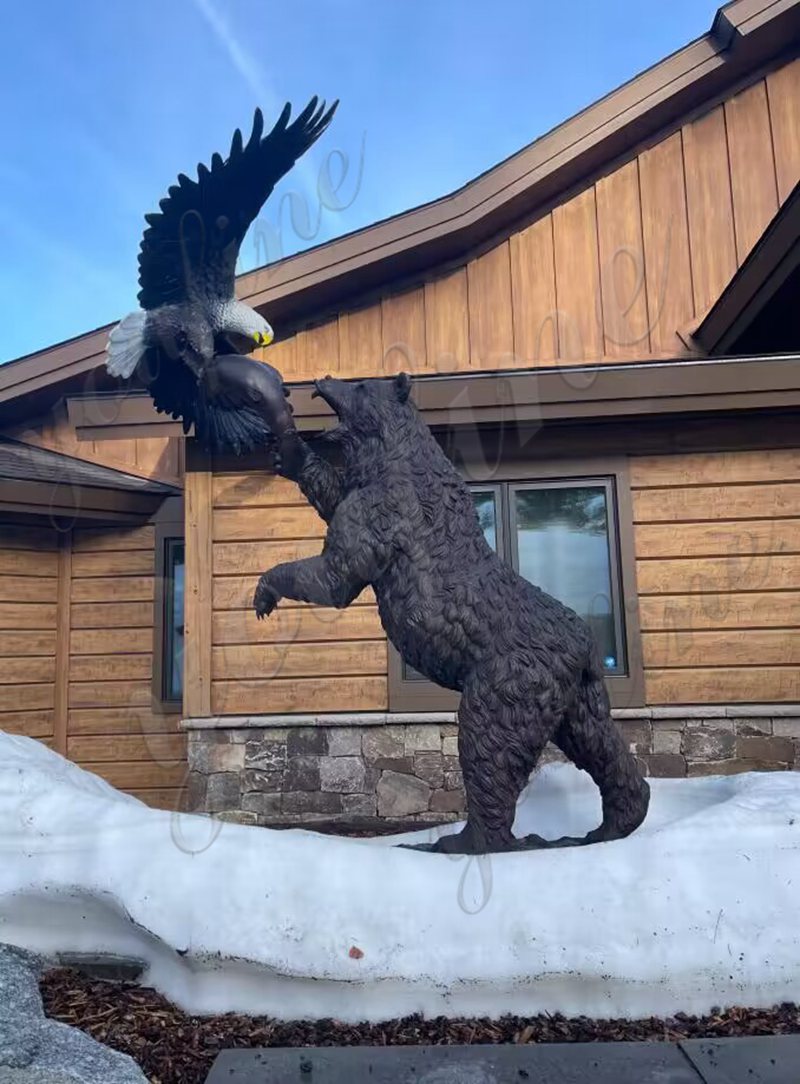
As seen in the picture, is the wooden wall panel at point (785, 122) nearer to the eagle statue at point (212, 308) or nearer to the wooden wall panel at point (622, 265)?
the wooden wall panel at point (622, 265)

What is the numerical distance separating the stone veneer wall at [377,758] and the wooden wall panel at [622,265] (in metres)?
3.00

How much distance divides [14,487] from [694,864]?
18.0ft

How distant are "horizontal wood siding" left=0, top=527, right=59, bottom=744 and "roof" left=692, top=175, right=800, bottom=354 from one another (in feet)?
18.2

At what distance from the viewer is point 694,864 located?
2385 mm

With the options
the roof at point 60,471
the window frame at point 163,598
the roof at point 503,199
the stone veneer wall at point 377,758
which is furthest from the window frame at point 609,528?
the roof at point 60,471

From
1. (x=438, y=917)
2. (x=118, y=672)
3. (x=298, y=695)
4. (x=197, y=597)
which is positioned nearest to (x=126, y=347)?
(x=438, y=917)

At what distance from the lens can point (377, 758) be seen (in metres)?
5.46

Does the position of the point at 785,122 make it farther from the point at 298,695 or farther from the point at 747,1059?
the point at 747,1059

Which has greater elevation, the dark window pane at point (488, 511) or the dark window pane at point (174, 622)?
the dark window pane at point (488, 511)

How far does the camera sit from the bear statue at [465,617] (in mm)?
2557

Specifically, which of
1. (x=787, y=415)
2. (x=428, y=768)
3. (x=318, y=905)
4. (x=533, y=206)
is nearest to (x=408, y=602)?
(x=318, y=905)

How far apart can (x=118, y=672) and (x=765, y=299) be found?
5.69 metres

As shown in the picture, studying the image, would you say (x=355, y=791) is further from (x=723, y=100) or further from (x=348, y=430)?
(x=723, y=100)

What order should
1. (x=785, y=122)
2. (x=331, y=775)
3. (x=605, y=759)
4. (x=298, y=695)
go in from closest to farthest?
(x=605, y=759)
(x=331, y=775)
(x=298, y=695)
(x=785, y=122)
